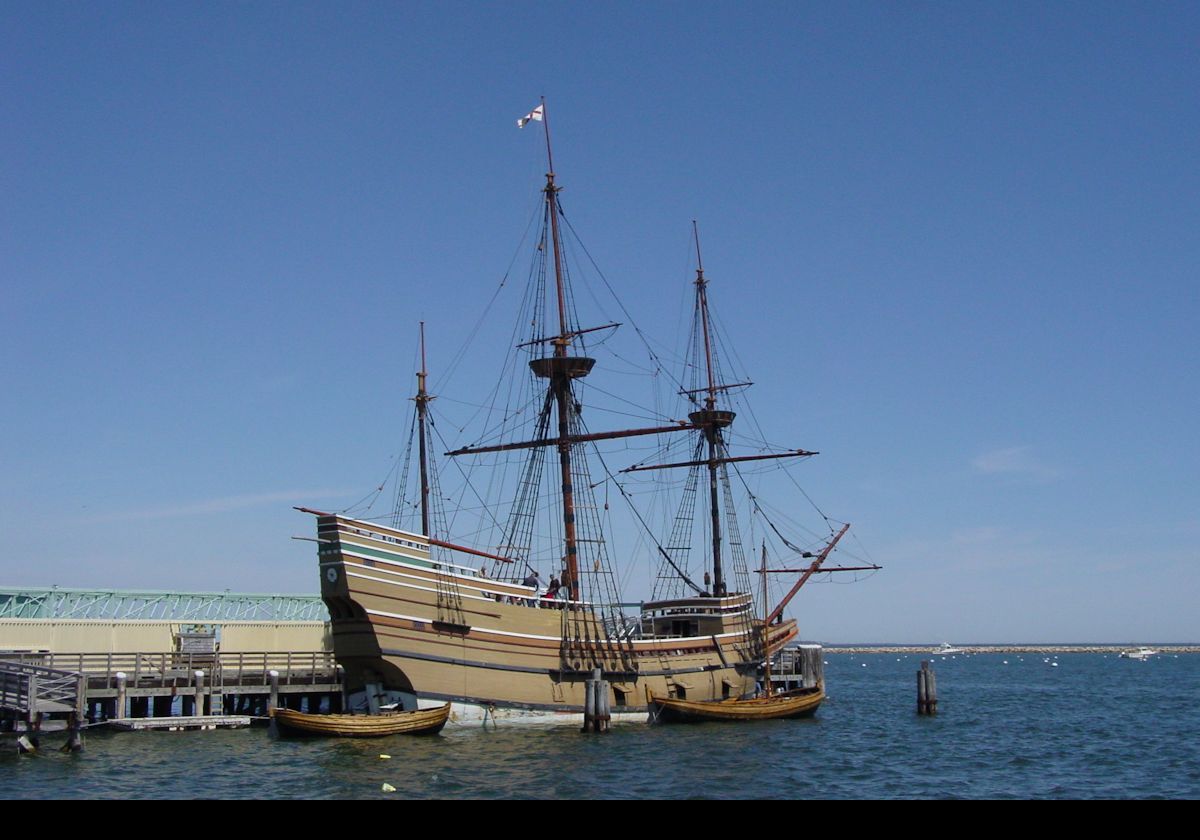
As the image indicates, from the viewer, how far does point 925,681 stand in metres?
59.5

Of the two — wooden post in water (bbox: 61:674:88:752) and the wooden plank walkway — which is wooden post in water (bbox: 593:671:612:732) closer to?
the wooden plank walkway

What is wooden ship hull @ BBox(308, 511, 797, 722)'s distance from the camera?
41094mm

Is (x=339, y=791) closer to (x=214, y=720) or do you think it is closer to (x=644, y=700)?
(x=214, y=720)

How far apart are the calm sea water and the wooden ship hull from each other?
2.41 meters

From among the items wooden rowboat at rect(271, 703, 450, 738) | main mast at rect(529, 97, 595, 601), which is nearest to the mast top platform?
main mast at rect(529, 97, 595, 601)

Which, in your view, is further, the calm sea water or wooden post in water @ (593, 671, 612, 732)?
wooden post in water @ (593, 671, 612, 732)

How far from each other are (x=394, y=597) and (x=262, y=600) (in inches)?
780

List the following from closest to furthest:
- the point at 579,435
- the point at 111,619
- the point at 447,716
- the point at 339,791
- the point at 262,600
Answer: the point at 339,791 → the point at 447,716 → the point at 111,619 → the point at 579,435 → the point at 262,600

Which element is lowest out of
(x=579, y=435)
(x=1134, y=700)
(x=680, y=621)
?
(x=1134, y=700)

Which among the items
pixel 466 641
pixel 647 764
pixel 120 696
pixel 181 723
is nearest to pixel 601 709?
pixel 466 641

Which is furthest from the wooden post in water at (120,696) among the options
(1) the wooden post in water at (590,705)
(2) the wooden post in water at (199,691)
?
(1) the wooden post in water at (590,705)
